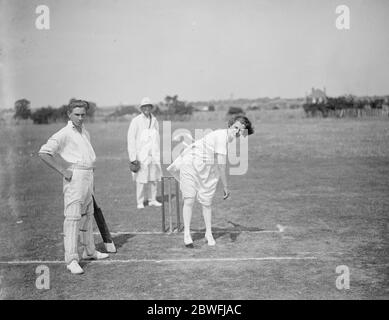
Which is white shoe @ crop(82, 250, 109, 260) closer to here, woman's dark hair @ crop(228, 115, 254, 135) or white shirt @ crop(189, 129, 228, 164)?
white shirt @ crop(189, 129, 228, 164)

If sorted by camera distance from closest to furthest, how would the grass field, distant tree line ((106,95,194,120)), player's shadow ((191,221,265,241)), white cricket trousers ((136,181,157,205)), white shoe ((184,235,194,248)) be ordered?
1. the grass field
2. white shoe ((184,235,194,248))
3. player's shadow ((191,221,265,241))
4. white cricket trousers ((136,181,157,205))
5. distant tree line ((106,95,194,120))

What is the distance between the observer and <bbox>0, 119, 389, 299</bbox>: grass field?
17.3ft

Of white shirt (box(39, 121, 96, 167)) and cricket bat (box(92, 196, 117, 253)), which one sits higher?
white shirt (box(39, 121, 96, 167))

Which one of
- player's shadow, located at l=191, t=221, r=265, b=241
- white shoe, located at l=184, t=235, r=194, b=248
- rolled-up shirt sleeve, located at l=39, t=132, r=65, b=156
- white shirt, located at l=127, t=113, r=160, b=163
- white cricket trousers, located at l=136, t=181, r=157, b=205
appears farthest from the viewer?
white cricket trousers, located at l=136, t=181, r=157, b=205

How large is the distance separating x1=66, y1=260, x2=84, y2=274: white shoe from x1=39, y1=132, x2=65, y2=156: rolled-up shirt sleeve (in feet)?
4.89

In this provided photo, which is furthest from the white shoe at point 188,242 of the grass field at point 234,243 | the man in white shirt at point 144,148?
the man in white shirt at point 144,148

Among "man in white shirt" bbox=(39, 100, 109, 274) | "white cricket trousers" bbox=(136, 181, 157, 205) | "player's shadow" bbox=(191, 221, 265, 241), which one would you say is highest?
"man in white shirt" bbox=(39, 100, 109, 274)

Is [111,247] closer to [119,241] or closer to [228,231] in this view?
[119,241]

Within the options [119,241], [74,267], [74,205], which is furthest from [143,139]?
[74,267]

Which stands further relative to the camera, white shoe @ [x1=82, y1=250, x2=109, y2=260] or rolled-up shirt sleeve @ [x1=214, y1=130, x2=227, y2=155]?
rolled-up shirt sleeve @ [x1=214, y1=130, x2=227, y2=155]

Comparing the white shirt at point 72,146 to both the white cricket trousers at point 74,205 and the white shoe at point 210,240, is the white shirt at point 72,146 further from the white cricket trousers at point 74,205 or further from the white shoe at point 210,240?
the white shoe at point 210,240

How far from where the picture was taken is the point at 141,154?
33.2 ft

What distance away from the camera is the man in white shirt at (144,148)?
9867 millimetres

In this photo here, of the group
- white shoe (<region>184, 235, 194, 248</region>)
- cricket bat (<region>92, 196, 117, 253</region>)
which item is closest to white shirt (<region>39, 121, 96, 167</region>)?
cricket bat (<region>92, 196, 117, 253</region>)
